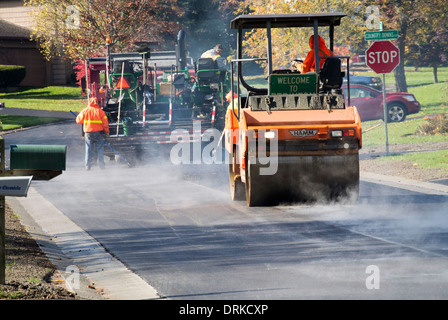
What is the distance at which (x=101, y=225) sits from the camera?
40.7 feet

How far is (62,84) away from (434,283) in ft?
157

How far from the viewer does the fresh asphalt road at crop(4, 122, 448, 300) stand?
7.77 metres

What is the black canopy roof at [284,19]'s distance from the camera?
12.9 meters

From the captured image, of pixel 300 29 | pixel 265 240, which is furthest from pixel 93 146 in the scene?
pixel 300 29

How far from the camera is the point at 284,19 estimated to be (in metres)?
13.2

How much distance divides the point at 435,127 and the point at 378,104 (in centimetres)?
510

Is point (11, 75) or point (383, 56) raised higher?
point (11, 75)

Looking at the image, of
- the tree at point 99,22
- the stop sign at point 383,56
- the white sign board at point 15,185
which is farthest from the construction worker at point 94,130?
the tree at point 99,22

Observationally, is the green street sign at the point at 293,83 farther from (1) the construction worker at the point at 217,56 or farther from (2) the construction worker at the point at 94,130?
(1) the construction worker at the point at 217,56

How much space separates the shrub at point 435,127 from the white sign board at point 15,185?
20.3m

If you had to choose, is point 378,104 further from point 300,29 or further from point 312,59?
point 312,59

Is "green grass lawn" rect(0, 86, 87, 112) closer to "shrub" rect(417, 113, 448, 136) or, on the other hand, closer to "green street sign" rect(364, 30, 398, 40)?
"shrub" rect(417, 113, 448, 136)

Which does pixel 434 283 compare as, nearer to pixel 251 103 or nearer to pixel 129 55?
pixel 251 103

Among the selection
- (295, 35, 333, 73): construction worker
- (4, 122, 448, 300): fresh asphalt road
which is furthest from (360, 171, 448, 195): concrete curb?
(295, 35, 333, 73): construction worker
